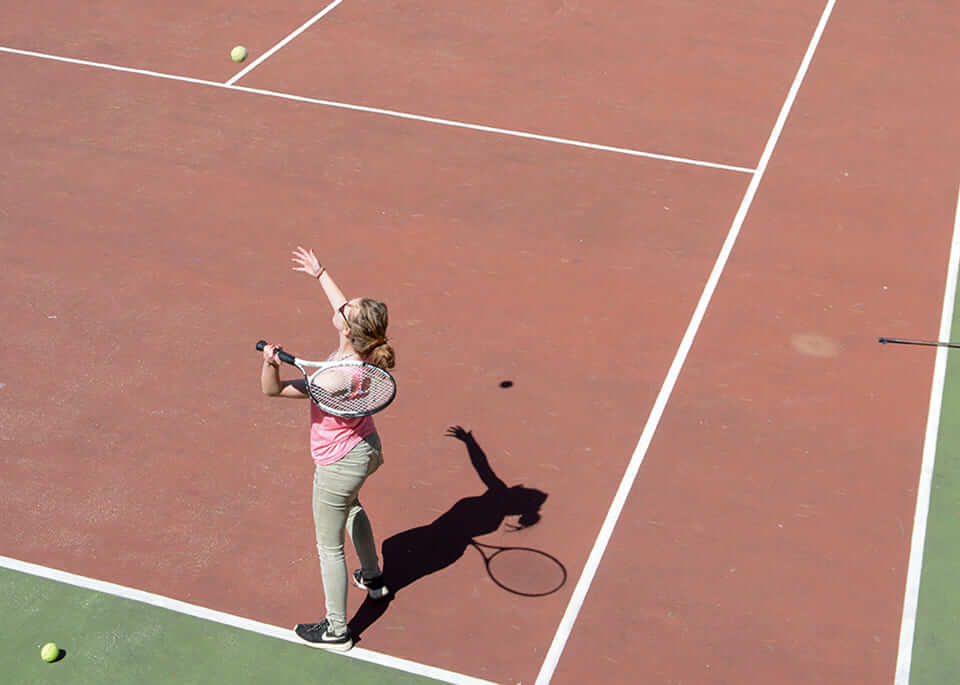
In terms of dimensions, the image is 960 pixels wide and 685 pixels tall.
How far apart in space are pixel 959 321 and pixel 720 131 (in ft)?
14.1

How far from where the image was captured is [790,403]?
9.60 m

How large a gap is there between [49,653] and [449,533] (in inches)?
110

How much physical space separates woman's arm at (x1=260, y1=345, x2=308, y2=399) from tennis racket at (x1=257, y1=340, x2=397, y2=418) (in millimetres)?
40

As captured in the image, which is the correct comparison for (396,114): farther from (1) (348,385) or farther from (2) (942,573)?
(2) (942,573)

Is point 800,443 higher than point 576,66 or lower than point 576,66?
lower

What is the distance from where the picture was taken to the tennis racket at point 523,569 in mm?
7871

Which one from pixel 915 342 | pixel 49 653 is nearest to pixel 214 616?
pixel 49 653

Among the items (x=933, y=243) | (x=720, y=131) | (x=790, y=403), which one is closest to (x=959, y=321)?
(x=933, y=243)

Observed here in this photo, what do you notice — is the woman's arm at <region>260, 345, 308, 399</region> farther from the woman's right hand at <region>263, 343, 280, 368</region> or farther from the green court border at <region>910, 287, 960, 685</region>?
the green court border at <region>910, 287, 960, 685</region>

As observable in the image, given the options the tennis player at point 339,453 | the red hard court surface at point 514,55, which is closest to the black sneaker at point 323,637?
the tennis player at point 339,453

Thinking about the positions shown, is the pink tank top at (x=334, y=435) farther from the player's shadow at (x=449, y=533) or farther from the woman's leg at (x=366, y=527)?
the player's shadow at (x=449, y=533)

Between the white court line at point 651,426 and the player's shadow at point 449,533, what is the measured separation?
1.81 ft

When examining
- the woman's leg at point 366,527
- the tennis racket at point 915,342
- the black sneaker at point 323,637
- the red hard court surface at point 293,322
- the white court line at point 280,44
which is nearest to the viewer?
the woman's leg at point 366,527

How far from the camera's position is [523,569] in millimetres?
8023
